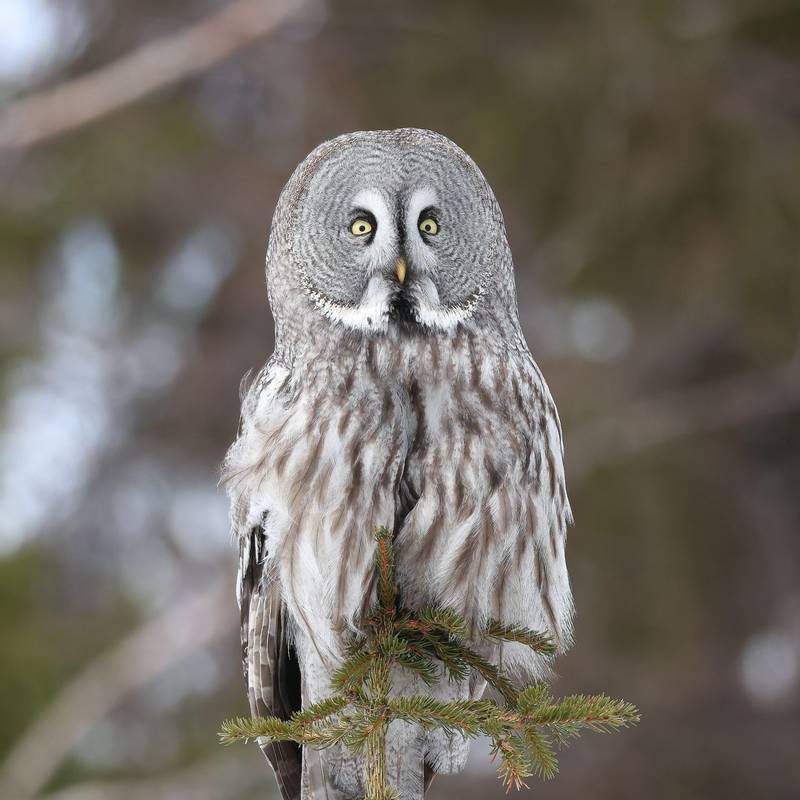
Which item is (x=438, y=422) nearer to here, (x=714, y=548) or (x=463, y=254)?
(x=463, y=254)

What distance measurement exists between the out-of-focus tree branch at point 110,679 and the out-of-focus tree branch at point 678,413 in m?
2.23

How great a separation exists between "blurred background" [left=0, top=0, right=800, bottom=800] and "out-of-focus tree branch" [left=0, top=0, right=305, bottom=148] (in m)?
0.01

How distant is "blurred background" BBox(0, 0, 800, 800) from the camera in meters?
5.86

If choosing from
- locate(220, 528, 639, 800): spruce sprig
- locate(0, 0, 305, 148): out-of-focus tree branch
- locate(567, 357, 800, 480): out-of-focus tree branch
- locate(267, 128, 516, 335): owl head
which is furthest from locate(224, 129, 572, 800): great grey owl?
locate(567, 357, 800, 480): out-of-focus tree branch

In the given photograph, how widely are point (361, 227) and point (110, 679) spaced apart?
447 centimetres

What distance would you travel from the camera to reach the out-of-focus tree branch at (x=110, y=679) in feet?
19.0

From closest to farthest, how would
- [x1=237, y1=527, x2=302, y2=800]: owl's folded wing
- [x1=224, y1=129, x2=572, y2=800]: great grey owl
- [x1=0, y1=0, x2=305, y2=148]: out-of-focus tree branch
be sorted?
[x1=224, y1=129, x2=572, y2=800]: great grey owl
[x1=237, y1=527, x2=302, y2=800]: owl's folded wing
[x1=0, y1=0, x2=305, y2=148]: out-of-focus tree branch

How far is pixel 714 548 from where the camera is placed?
6781 mm

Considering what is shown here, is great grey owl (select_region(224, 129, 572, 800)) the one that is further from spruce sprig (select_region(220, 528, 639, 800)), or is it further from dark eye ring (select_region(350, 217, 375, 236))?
spruce sprig (select_region(220, 528, 639, 800))

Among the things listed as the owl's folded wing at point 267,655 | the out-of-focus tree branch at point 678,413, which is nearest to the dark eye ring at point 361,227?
the owl's folded wing at point 267,655

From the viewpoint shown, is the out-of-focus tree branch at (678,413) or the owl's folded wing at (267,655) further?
the out-of-focus tree branch at (678,413)

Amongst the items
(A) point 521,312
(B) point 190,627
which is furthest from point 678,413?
(B) point 190,627

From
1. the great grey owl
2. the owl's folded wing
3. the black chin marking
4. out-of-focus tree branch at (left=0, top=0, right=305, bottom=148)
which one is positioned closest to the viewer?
the great grey owl

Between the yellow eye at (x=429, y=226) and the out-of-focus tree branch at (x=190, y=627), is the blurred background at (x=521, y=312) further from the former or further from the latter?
the yellow eye at (x=429, y=226)
